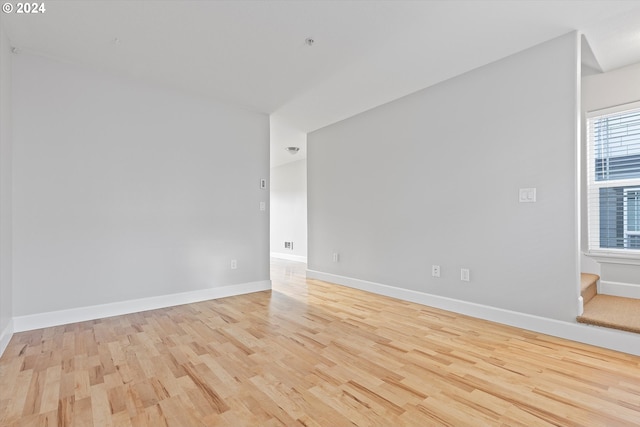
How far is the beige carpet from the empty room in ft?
0.10

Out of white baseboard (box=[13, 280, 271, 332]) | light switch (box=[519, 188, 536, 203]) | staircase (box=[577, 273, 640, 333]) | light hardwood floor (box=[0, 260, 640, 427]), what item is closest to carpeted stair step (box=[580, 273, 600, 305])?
staircase (box=[577, 273, 640, 333])

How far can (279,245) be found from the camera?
7871mm

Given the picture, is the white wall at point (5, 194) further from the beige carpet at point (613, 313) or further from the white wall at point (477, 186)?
the beige carpet at point (613, 313)

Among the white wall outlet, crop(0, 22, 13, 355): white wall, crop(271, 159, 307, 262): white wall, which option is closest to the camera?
crop(0, 22, 13, 355): white wall

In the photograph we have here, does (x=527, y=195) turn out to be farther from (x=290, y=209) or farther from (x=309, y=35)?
(x=290, y=209)

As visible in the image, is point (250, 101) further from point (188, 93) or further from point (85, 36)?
point (85, 36)

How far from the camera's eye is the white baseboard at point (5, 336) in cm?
220

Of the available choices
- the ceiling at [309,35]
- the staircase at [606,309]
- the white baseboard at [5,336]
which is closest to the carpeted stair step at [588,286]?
the staircase at [606,309]

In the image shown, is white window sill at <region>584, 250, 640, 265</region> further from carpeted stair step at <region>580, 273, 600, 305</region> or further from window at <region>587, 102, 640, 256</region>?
carpeted stair step at <region>580, 273, 600, 305</region>

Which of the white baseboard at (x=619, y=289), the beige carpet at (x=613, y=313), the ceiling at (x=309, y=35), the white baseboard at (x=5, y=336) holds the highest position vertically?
the ceiling at (x=309, y=35)

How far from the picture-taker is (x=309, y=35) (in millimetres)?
2465

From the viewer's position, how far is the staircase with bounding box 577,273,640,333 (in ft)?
7.32

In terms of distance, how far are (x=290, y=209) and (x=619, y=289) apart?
597 cm

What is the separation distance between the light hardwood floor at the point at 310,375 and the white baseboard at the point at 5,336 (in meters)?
0.06
